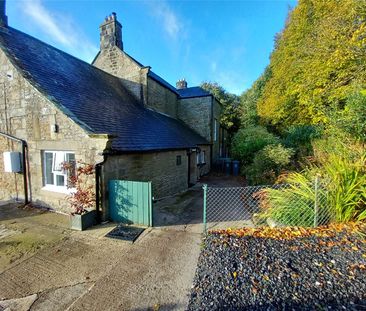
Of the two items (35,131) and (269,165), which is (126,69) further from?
(269,165)

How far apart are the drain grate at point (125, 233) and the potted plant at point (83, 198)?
910 mm

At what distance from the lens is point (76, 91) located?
856 cm

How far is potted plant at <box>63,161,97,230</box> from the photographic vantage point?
5660 mm

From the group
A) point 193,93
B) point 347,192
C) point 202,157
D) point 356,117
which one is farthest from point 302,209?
point 193,93

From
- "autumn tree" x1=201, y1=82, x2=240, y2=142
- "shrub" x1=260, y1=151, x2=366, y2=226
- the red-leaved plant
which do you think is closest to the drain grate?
the red-leaved plant

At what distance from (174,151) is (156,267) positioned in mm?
7186

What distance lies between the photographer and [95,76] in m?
12.0

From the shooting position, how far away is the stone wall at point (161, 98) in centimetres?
1460

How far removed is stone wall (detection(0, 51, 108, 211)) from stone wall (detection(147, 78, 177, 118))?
816 cm

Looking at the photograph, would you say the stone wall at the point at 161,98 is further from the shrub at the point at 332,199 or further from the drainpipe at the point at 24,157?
the shrub at the point at 332,199

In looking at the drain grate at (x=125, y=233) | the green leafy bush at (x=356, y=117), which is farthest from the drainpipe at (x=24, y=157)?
the green leafy bush at (x=356, y=117)

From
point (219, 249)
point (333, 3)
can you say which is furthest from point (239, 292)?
point (333, 3)

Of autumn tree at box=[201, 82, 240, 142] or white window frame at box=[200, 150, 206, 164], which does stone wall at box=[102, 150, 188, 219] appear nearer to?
white window frame at box=[200, 150, 206, 164]

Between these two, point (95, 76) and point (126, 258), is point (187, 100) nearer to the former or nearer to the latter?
point (95, 76)
